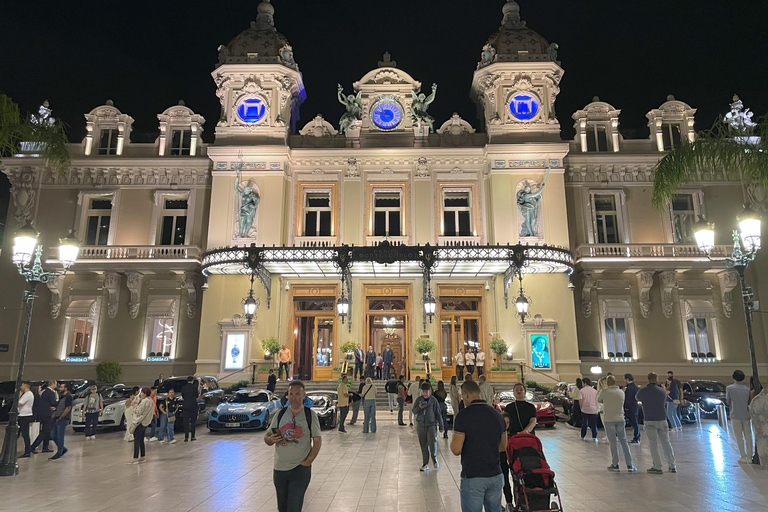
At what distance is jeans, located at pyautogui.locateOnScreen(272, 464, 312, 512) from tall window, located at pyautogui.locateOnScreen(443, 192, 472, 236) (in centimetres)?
2296

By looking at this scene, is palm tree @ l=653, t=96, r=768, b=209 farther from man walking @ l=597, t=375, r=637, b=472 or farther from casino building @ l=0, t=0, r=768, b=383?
casino building @ l=0, t=0, r=768, b=383

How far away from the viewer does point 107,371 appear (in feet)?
83.7

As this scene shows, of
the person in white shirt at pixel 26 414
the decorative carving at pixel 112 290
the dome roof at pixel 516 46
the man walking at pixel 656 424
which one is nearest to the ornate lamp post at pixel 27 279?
the person in white shirt at pixel 26 414

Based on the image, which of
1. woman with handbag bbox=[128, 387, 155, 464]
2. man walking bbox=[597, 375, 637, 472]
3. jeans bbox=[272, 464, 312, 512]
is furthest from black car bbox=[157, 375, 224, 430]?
jeans bbox=[272, 464, 312, 512]

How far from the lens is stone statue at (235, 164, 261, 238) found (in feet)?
88.8

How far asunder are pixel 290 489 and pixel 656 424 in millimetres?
7282

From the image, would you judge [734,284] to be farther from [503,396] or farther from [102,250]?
[102,250]

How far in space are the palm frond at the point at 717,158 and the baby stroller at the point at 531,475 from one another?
6.13 m

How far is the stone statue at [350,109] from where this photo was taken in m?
29.7

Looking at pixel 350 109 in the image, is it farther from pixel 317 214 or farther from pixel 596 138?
pixel 596 138

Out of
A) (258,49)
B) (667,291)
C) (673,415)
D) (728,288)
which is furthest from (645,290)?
(258,49)

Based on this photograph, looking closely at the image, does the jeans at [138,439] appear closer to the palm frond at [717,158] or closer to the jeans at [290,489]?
the jeans at [290,489]

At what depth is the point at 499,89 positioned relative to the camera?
94.9 ft

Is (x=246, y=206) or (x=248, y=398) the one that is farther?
(x=246, y=206)
